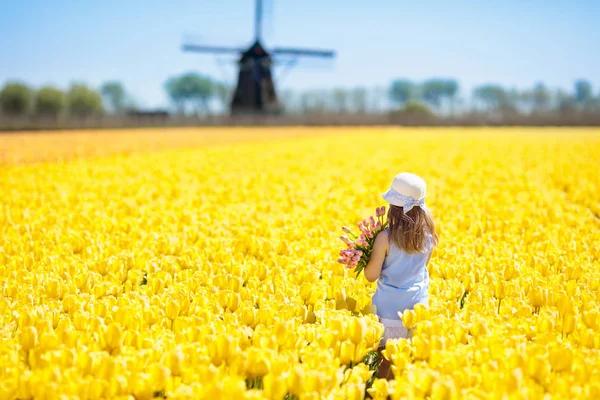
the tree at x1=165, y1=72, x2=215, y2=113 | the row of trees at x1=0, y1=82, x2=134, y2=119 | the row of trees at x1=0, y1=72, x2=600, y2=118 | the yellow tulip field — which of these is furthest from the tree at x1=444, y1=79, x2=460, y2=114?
the yellow tulip field

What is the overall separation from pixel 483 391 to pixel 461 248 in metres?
3.08

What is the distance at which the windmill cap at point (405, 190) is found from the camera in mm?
3619

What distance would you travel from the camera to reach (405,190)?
363cm

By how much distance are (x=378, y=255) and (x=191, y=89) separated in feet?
438

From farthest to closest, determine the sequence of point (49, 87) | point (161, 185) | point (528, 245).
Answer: point (49, 87)
point (161, 185)
point (528, 245)

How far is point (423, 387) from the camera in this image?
7.86ft

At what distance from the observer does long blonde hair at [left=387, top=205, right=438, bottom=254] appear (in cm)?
367

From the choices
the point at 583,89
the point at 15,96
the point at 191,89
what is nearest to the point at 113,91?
the point at 191,89

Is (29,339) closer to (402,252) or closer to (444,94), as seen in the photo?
(402,252)

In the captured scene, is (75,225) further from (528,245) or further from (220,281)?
(528,245)

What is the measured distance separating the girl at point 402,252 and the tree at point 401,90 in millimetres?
145509

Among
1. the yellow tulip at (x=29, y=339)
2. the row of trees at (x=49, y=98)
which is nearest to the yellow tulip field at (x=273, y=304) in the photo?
the yellow tulip at (x=29, y=339)

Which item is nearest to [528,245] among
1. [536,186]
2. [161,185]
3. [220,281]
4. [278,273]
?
[278,273]

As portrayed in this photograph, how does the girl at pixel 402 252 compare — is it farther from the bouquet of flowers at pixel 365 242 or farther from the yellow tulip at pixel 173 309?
the yellow tulip at pixel 173 309
